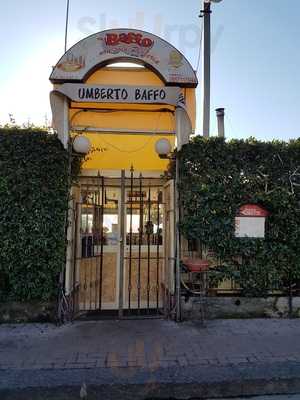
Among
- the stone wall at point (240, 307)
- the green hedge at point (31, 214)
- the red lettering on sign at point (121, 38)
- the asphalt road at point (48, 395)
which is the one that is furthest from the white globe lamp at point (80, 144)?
the asphalt road at point (48, 395)

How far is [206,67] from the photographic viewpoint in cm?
853

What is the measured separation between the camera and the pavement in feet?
12.3

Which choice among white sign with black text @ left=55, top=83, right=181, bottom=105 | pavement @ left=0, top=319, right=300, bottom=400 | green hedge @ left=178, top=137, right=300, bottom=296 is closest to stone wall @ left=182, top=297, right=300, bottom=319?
green hedge @ left=178, top=137, right=300, bottom=296

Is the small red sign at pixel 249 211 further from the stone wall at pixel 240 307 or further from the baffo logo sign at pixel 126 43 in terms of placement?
the baffo logo sign at pixel 126 43

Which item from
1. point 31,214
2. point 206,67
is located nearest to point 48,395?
point 31,214

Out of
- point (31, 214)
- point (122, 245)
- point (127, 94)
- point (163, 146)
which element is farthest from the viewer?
point (122, 245)

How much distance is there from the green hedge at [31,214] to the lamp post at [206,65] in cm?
401

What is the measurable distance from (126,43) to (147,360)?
4440mm

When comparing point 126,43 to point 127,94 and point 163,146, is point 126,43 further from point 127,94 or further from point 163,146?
point 163,146

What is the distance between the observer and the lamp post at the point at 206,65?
8.41 metres

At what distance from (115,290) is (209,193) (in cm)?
Answer: 240

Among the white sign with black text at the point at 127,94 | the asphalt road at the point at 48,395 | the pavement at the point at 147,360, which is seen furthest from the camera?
the white sign with black text at the point at 127,94

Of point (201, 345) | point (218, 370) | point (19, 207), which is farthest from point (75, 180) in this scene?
point (218, 370)

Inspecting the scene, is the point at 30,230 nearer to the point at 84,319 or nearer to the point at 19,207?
the point at 19,207
